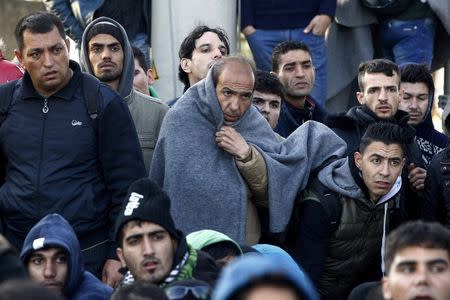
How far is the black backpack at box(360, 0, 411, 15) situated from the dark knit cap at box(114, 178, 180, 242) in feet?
14.0

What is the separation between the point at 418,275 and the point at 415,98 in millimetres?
4064

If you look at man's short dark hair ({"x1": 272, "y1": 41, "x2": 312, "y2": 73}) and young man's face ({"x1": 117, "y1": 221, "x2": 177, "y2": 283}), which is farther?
man's short dark hair ({"x1": 272, "y1": 41, "x2": 312, "y2": 73})

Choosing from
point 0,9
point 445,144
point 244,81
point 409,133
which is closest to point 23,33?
point 244,81

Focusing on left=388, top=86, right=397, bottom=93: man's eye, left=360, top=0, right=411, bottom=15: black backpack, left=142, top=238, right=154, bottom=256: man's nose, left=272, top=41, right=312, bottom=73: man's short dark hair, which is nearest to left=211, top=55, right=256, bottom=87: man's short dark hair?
left=388, top=86, right=397, bottom=93: man's eye

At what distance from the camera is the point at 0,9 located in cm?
1334

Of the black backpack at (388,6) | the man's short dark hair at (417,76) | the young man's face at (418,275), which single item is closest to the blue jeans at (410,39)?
the black backpack at (388,6)

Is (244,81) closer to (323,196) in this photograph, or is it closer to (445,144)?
(323,196)

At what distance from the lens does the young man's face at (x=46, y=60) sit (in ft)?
28.1

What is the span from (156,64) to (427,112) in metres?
2.36

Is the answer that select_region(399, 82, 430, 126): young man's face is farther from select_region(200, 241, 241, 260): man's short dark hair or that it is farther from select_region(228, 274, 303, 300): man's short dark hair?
select_region(228, 274, 303, 300): man's short dark hair

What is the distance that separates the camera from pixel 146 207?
7.82 metres

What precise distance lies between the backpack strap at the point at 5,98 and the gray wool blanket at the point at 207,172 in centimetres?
98

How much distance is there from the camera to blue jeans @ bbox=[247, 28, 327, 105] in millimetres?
11594

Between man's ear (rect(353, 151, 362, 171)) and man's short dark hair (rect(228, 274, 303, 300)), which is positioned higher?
man's short dark hair (rect(228, 274, 303, 300))
